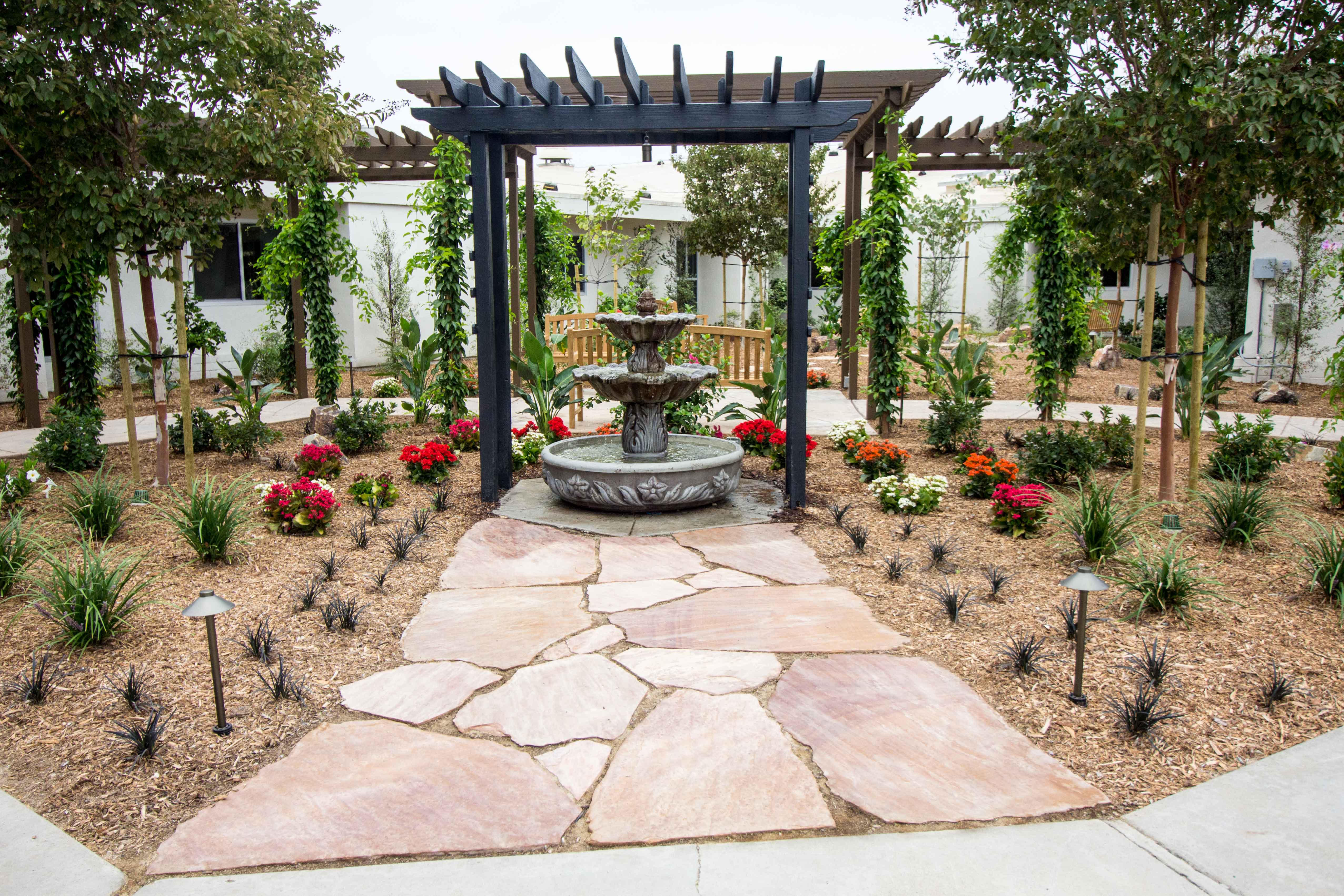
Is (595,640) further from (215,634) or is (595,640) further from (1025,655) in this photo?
(1025,655)

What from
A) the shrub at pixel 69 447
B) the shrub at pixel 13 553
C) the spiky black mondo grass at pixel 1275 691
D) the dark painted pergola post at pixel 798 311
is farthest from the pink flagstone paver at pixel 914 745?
the shrub at pixel 69 447

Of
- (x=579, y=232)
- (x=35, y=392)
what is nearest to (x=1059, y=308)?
(x=35, y=392)

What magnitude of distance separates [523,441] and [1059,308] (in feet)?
16.5

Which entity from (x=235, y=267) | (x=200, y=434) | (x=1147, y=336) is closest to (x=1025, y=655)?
(x=1147, y=336)

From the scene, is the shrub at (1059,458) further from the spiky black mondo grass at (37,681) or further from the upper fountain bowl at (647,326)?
the spiky black mondo grass at (37,681)

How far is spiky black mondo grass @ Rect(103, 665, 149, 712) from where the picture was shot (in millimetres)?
2963

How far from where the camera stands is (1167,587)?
12.0 ft

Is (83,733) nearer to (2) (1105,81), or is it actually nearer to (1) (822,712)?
(1) (822,712)

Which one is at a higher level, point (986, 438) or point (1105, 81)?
point (1105, 81)

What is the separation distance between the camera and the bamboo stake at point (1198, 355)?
5.02 metres

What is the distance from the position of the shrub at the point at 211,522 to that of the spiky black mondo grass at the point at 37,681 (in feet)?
3.61

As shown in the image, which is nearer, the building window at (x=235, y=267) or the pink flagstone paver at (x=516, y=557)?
the pink flagstone paver at (x=516, y=557)

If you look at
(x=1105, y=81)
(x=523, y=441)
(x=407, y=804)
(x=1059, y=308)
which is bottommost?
(x=407, y=804)

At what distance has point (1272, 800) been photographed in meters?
2.46
